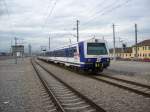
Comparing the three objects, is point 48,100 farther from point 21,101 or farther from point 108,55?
point 108,55

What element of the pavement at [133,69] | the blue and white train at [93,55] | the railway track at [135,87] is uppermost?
the blue and white train at [93,55]

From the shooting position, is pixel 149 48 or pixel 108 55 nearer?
pixel 108 55

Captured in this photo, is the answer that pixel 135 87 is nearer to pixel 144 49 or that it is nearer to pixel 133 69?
pixel 133 69

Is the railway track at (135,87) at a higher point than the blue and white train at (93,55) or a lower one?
lower

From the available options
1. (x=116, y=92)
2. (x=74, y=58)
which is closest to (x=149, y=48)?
(x=74, y=58)

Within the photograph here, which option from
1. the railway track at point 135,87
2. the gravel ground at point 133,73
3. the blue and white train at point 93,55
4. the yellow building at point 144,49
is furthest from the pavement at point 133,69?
the yellow building at point 144,49

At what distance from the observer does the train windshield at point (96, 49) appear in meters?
23.6

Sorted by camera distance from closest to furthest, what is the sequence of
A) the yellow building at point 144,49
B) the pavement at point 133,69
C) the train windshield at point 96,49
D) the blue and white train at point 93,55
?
the blue and white train at point 93,55, the train windshield at point 96,49, the pavement at point 133,69, the yellow building at point 144,49

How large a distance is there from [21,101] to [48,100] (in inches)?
41.5

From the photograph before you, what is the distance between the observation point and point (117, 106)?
1025 centimetres

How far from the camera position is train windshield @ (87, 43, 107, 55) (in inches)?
930

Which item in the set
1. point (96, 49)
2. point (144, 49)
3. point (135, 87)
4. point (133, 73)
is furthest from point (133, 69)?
point (144, 49)

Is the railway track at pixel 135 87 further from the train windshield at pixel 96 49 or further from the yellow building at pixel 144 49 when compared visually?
the yellow building at pixel 144 49

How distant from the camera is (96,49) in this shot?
23922mm
